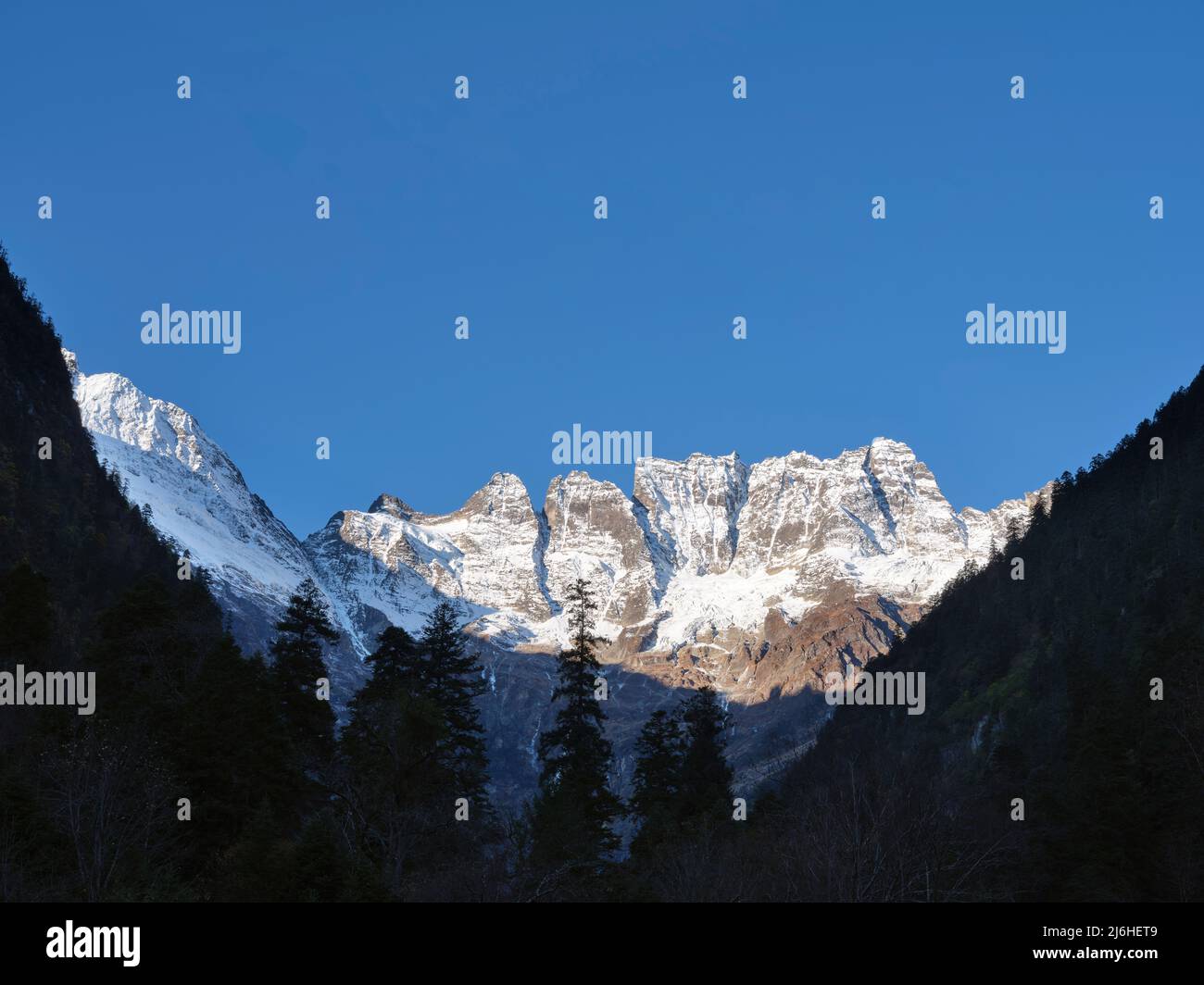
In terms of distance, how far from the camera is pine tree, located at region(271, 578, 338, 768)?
59.5m

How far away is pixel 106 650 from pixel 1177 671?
56988mm

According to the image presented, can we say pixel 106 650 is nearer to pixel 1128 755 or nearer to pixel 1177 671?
pixel 1128 755

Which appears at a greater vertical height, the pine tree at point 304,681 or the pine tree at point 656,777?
the pine tree at point 304,681

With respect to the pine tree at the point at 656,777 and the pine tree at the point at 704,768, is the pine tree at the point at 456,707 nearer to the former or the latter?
the pine tree at the point at 656,777

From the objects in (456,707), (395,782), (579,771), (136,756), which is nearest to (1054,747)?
(579,771)

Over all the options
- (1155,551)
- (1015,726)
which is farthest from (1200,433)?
(1015,726)

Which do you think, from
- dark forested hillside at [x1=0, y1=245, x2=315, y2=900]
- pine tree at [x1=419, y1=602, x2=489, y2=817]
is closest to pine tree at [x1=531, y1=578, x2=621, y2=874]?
pine tree at [x1=419, y1=602, x2=489, y2=817]

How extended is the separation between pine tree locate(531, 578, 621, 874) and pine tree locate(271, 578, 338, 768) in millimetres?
10671

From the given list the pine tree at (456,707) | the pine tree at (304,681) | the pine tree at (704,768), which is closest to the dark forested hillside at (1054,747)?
the pine tree at (704,768)

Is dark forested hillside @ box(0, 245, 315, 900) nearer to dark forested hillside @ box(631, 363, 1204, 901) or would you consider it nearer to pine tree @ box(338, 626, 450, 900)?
pine tree @ box(338, 626, 450, 900)

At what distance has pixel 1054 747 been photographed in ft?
306

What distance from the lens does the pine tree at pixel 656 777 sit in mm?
64250

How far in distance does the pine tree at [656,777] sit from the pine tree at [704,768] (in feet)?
2.23
